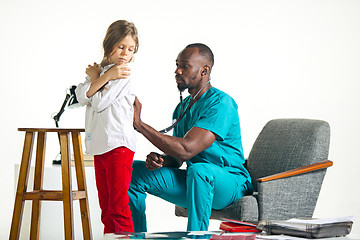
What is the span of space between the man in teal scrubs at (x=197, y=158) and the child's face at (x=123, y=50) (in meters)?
0.20

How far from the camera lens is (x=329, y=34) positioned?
4.45m

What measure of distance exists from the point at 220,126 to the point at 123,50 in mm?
522

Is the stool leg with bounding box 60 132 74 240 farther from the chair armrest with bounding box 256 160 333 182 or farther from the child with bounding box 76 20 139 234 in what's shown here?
the chair armrest with bounding box 256 160 333 182

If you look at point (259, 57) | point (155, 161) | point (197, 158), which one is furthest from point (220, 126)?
point (259, 57)

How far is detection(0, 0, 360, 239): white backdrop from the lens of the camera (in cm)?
429

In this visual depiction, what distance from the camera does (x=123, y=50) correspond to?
7.25 feet

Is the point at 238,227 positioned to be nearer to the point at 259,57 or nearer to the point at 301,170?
the point at 301,170

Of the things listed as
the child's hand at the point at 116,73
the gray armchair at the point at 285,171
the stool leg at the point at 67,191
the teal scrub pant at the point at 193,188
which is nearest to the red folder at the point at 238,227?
the teal scrub pant at the point at 193,188

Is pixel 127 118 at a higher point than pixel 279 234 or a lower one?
higher

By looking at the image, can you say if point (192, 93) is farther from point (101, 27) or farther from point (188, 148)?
point (101, 27)

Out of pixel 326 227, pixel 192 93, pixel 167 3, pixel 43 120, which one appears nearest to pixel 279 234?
pixel 326 227

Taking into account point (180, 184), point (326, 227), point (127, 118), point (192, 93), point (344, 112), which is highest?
point (344, 112)

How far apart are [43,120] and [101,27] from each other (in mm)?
844

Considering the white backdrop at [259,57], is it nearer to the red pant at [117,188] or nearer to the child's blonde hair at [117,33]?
the child's blonde hair at [117,33]
